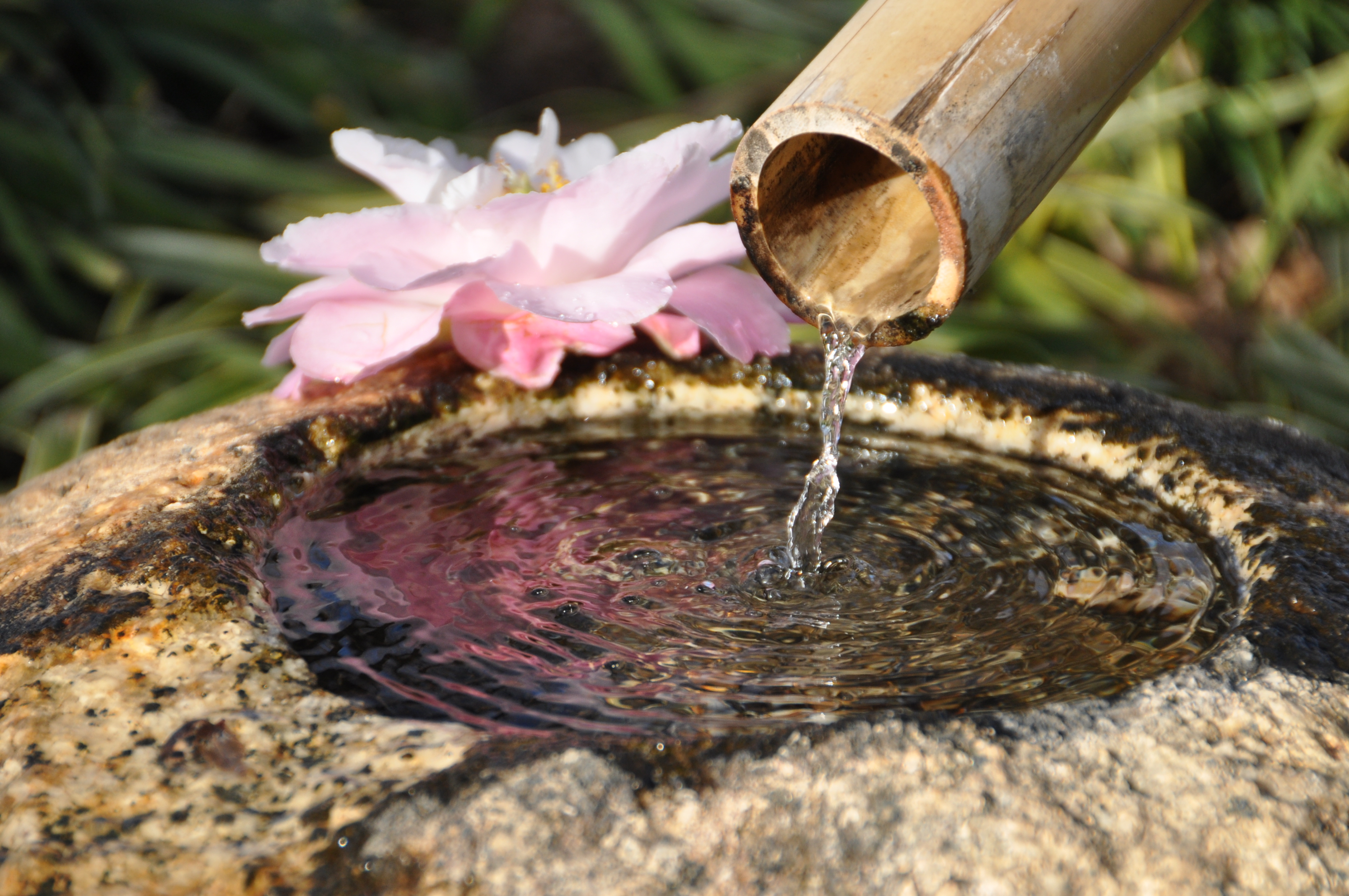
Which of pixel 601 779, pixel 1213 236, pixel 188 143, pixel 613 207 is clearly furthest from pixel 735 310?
pixel 1213 236

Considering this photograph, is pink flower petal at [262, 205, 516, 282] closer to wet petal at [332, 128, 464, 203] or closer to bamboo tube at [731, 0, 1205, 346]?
wet petal at [332, 128, 464, 203]

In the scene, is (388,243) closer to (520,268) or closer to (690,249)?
(520,268)

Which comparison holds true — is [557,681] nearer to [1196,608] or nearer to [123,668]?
[123,668]

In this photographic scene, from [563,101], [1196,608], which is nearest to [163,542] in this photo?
[1196,608]

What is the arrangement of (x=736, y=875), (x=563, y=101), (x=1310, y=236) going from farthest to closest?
1. (x=563, y=101)
2. (x=1310, y=236)
3. (x=736, y=875)

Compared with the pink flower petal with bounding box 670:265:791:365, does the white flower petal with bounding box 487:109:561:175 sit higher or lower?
higher

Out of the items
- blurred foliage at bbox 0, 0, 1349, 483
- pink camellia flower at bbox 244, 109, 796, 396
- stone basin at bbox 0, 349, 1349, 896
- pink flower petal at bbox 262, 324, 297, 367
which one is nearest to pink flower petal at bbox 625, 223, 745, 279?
pink camellia flower at bbox 244, 109, 796, 396

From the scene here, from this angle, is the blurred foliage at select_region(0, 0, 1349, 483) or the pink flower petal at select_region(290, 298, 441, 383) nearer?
the pink flower petal at select_region(290, 298, 441, 383)
